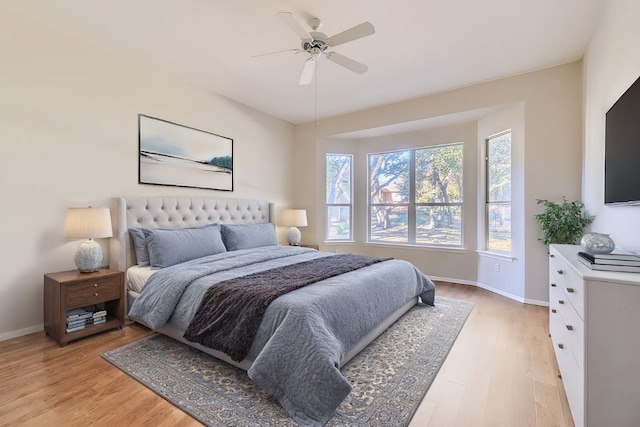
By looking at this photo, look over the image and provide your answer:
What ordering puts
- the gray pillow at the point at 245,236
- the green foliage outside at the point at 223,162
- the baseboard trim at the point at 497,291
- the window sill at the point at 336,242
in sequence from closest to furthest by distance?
the baseboard trim at the point at 497,291 < the gray pillow at the point at 245,236 < the green foliage outside at the point at 223,162 < the window sill at the point at 336,242

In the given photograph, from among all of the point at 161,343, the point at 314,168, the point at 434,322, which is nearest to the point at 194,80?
the point at 314,168

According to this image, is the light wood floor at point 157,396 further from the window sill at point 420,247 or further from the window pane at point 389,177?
the window pane at point 389,177

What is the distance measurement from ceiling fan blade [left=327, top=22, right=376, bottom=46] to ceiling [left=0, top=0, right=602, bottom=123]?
0.93 ft

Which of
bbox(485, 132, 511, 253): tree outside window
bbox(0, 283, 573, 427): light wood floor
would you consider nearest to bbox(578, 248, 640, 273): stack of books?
bbox(0, 283, 573, 427): light wood floor

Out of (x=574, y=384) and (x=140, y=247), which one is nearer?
(x=574, y=384)

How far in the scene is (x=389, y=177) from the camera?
5.25 metres

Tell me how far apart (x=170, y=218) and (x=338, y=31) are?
2.81m

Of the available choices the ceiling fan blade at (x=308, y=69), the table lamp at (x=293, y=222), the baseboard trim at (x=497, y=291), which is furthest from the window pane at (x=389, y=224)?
the ceiling fan blade at (x=308, y=69)

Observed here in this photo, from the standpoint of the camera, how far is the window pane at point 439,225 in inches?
183

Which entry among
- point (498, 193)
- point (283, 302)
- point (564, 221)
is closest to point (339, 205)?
point (498, 193)

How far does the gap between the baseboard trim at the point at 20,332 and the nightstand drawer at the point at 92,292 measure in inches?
24.6

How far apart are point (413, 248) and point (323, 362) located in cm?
374

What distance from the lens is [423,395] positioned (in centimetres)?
182

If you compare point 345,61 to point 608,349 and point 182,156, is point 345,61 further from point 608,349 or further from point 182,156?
point 608,349
